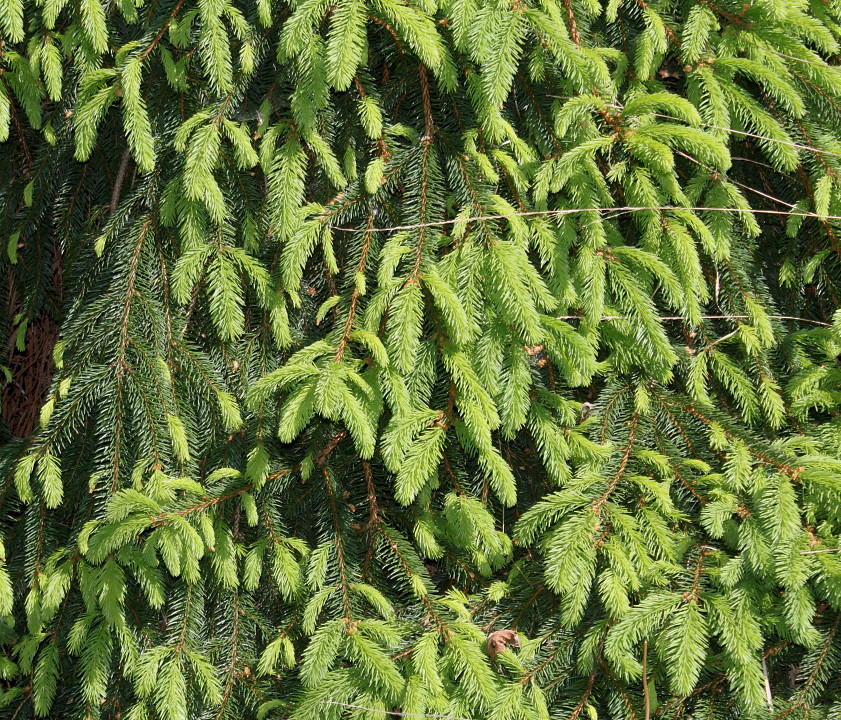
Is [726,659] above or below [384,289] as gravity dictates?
below

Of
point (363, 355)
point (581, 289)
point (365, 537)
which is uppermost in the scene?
point (581, 289)

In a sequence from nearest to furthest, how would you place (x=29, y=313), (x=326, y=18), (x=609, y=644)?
1. (x=609, y=644)
2. (x=326, y=18)
3. (x=29, y=313)

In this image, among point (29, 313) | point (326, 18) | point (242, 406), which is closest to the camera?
point (326, 18)

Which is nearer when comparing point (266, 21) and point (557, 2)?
point (266, 21)

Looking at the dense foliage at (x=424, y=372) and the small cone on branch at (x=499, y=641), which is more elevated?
the dense foliage at (x=424, y=372)

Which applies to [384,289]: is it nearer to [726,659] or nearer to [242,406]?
[242,406]

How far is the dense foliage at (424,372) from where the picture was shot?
1747mm

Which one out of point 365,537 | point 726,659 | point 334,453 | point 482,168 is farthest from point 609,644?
point 482,168

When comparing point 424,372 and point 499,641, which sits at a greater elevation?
point 424,372

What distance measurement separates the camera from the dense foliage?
5.73ft

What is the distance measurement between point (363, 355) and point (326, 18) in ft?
2.86

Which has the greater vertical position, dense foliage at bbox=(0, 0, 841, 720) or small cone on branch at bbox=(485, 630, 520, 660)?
dense foliage at bbox=(0, 0, 841, 720)

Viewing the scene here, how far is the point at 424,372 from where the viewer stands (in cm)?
185

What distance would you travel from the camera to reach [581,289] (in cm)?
192
